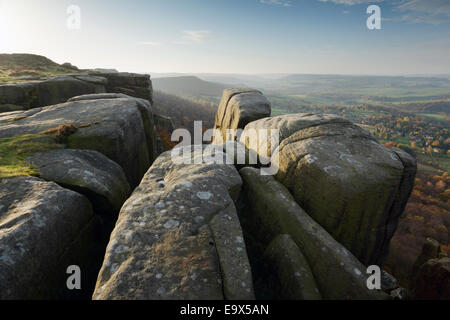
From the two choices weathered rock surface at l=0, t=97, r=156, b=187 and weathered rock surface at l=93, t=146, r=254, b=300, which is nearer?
weathered rock surface at l=93, t=146, r=254, b=300

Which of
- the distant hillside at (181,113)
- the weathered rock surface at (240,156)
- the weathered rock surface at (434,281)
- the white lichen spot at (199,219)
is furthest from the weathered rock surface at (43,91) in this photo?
the distant hillside at (181,113)

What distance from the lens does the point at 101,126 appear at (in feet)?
33.3

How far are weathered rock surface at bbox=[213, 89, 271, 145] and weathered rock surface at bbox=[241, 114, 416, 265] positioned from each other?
27.5 ft

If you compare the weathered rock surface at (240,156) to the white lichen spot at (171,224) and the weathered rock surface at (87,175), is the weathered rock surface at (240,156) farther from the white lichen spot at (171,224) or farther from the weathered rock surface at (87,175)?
the weathered rock surface at (87,175)

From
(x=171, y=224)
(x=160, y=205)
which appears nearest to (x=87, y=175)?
(x=160, y=205)

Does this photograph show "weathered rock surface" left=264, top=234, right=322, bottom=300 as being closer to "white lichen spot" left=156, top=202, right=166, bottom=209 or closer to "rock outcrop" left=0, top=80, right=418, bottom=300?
"rock outcrop" left=0, top=80, right=418, bottom=300

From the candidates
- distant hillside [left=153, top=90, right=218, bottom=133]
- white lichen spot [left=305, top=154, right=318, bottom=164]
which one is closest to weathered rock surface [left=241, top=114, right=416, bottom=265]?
white lichen spot [left=305, top=154, right=318, bottom=164]

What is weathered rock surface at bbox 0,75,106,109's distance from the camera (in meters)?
16.8

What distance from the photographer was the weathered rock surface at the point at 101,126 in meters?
9.81

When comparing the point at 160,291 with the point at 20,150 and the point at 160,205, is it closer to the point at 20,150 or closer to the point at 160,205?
the point at 160,205

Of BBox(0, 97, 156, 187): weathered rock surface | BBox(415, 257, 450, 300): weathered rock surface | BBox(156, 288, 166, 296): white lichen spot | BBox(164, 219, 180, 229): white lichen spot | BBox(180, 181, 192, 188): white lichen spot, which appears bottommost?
BBox(415, 257, 450, 300): weathered rock surface

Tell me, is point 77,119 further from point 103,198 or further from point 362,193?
point 362,193

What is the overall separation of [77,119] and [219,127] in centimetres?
1443

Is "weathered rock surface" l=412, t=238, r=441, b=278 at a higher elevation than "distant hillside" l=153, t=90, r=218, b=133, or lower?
lower
